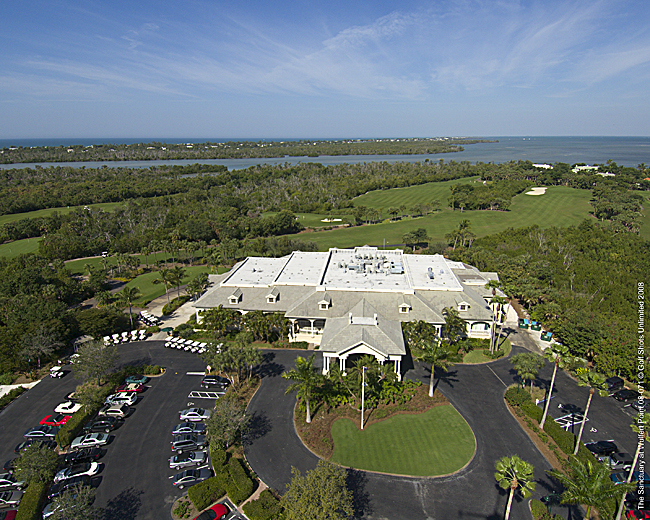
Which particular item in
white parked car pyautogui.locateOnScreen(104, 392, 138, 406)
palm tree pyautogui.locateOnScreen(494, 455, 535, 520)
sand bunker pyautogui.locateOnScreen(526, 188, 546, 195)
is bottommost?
white parked car pyautogui.locateOnScreen(104, 392, 138, 406)

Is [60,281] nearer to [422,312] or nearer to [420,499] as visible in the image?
[422,312]

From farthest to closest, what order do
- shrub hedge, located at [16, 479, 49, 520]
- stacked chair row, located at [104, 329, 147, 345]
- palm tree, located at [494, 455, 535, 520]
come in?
1. stacked chair row, located at [104, 329, 147, 345]
2. shrub hedge, located at [16, 479, 49, 520]
3. palm tree, located at [494, 455, 535, 520]

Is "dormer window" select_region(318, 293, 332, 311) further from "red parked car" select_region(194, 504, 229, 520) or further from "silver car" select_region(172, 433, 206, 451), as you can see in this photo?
"red parked car" select_region(194, 504, 229, 520)

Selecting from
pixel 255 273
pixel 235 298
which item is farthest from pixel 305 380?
pixel 255 273

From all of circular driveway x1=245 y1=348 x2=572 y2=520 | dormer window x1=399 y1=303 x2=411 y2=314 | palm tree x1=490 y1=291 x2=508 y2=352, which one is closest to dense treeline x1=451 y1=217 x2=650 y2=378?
palm tree x1=490 y1=291 x2=508 y2=352

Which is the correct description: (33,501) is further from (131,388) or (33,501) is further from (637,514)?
(637,514)

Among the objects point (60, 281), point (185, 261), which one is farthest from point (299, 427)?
point (185, 261)
